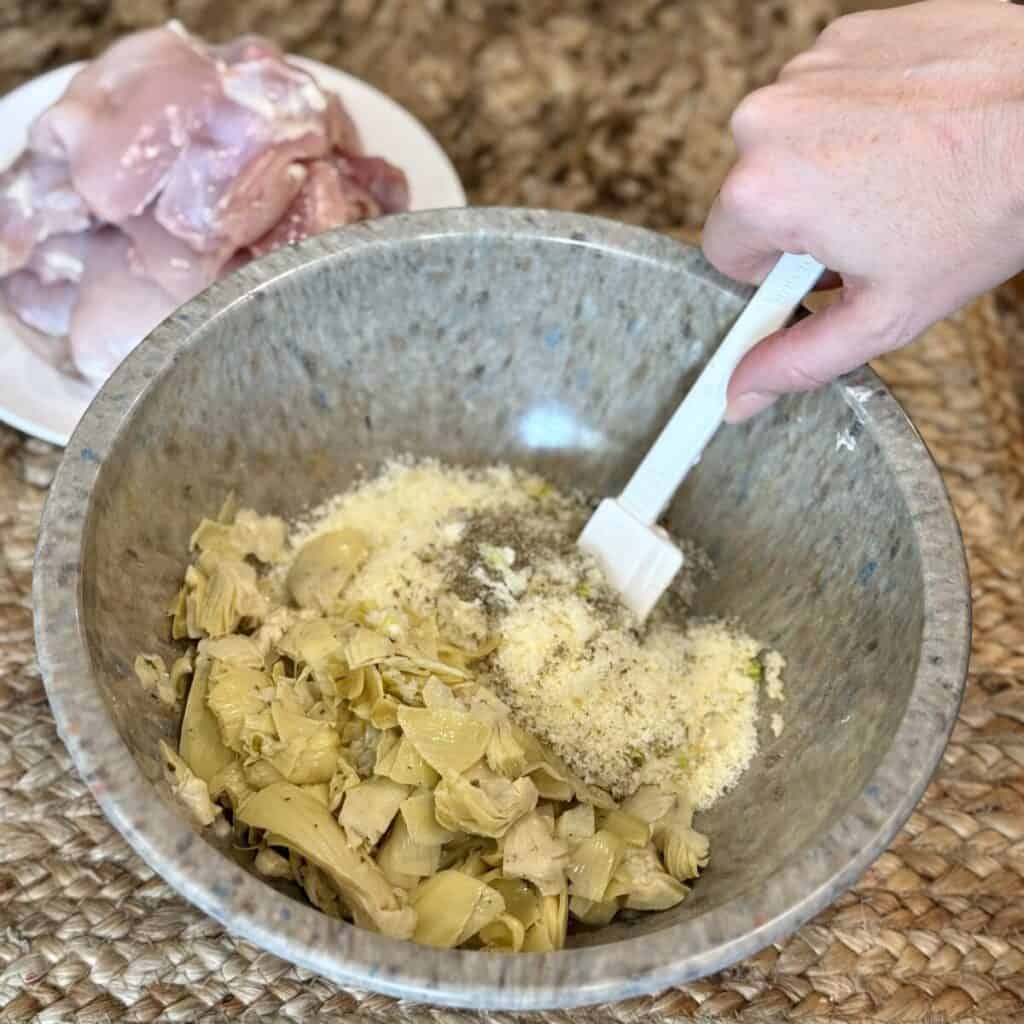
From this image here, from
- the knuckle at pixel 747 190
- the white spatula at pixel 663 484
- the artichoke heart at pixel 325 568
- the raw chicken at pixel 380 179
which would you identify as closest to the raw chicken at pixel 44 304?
the raw chicken at pixel 380 179

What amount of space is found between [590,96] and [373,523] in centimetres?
71

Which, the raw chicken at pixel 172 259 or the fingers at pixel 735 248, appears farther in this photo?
the raw chicken at pixel 172 259

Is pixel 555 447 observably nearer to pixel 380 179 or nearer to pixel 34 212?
pixel 380 179

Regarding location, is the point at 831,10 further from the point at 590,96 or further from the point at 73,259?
the point at 73,259

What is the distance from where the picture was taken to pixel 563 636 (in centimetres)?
83

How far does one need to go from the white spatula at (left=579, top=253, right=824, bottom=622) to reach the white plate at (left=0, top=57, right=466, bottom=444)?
1.22 ft

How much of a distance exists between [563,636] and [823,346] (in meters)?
0.25

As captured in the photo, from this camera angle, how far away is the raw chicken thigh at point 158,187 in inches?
41.5

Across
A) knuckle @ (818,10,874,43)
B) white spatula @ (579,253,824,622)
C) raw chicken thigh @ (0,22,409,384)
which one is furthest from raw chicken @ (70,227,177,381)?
knuckle @ (818,10,874,43)

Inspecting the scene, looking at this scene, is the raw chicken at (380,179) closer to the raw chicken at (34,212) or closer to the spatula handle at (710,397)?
the raw chicken at (34,212)

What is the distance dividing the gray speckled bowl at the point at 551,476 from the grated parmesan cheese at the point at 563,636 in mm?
25

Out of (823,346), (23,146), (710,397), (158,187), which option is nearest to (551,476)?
(710,397)

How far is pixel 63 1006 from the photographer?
30.4 inches

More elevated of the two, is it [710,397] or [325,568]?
[710,397]
